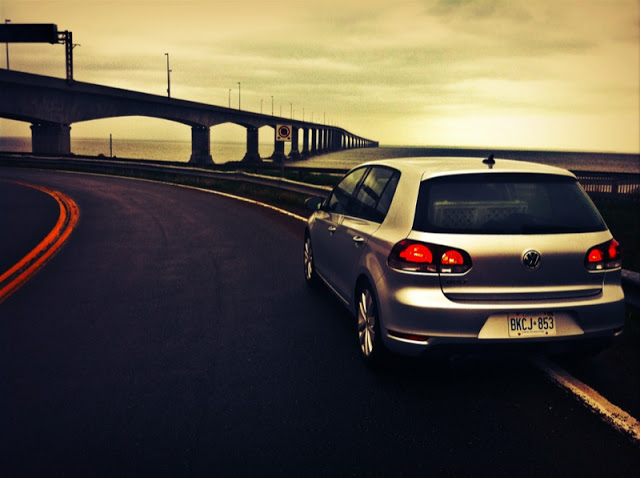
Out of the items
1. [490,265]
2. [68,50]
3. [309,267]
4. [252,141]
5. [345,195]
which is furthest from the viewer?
[252,141]

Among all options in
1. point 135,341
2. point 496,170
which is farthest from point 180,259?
point 496,170

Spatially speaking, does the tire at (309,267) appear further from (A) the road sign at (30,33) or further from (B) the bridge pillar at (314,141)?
(B) the bridge pillar at (314,141)

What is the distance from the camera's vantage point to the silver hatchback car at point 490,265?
415 centimetres

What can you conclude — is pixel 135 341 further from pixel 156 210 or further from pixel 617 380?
pixel 156 210

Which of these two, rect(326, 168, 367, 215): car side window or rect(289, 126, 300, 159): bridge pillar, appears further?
rect(289, 126, 300, 159): bridge pillar

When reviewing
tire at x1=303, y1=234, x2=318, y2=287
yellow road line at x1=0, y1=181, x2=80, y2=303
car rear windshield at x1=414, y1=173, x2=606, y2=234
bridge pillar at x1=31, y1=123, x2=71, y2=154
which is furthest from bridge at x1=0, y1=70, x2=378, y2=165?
car rear windshield at x1=414, y1=173, x2=606, y2=234

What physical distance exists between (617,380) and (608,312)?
0.60 m

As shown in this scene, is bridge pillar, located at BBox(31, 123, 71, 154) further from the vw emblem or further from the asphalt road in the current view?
the vw emblem

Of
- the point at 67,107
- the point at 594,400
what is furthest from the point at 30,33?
the point at 594,400

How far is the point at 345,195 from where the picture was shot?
6.21 metres

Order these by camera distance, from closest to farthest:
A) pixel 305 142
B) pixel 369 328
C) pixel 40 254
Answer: pixel 369 328, pixel 40 254, pixel 305 142

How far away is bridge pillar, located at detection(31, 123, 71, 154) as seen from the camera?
52.0 m

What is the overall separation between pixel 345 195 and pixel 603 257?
2.58 metres

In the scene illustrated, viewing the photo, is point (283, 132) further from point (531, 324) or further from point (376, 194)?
point (531, 324)
